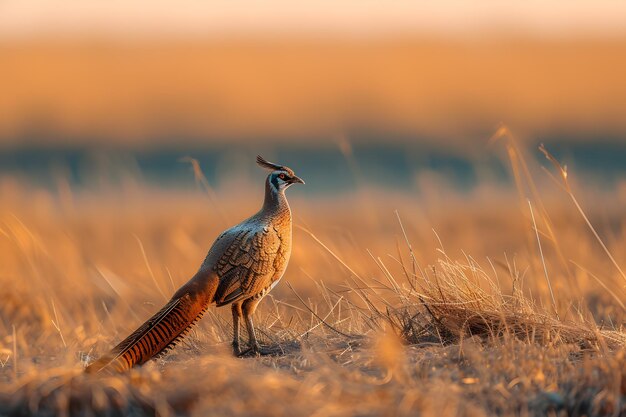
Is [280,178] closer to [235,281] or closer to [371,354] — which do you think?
[235,281]

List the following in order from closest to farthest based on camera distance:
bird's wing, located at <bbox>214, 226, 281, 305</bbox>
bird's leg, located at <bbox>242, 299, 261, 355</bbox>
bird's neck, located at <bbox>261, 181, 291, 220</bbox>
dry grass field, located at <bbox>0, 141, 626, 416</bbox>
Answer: dry grass field, located at <bbox>0, 141, 626, 416</bbox>
bird's wing, located at <bbox>214, 226, 281, 305</bbox>
bird's leg, located at <bbox>242, 299, 261, 355</bbox>
bird's neck, located at <bbox>261, 181, 291, 220</bbox>

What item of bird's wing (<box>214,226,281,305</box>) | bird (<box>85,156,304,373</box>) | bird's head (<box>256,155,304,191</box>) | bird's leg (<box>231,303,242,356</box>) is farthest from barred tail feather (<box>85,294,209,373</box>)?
bird's head (<box>256,155,304,191</box>)

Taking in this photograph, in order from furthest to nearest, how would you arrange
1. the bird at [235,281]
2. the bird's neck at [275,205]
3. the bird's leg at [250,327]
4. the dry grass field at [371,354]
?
the bird's neck at [275,205], the bird's leg at [250,327], the bird at [235,281], the dry grass field at [371,354]

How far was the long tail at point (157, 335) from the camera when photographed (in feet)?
14.4

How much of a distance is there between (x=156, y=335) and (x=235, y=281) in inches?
20.4

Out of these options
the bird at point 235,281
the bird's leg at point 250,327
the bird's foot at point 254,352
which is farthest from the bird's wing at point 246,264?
the bird's foot at point 254,352

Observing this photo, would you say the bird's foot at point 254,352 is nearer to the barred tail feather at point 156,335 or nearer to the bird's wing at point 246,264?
the bird's wing at point 246,264

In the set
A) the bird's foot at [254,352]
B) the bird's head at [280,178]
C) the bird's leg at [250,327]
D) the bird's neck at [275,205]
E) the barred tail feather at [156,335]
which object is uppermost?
the bird's head at [280,178]

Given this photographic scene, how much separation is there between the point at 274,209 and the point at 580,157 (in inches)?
636

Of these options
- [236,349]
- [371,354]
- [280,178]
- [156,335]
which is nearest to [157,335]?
[156,335]

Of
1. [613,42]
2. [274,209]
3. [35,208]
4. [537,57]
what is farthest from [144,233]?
[613,42]

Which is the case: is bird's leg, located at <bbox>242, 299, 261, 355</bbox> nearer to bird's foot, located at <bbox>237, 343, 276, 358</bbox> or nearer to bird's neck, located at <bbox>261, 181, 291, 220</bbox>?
bird's foot, located at <bbox>237, 343, 276, 358</bbox>

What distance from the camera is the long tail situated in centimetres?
438

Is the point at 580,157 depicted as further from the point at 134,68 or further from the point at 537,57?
the point at 134,68
